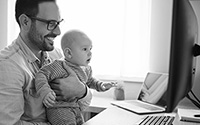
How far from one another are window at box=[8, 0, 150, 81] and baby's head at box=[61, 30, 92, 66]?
96 cm

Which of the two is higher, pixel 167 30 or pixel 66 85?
pixel 167 30

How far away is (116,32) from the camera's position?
2506 millimetres

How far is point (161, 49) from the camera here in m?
2.36

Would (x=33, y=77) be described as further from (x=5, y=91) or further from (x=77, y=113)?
(x=77, y=113)

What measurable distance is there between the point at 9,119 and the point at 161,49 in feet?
4.91

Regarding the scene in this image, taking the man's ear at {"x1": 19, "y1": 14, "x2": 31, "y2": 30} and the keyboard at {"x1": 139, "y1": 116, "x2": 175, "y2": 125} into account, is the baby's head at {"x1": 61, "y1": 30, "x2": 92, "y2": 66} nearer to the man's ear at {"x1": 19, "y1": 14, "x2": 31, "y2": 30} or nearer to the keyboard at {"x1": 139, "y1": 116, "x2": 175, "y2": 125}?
the man's ear at {"x1": 19, "y1": 14, "x2": 31, "y2": 30}

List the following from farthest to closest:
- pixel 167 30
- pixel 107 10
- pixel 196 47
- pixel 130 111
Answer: pixel 107 10 < pixel 167 30 < pixel 130 111 < pixel 196 47

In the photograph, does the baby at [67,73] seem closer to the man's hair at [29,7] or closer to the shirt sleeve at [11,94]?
the shirt sleeve at [11,94]

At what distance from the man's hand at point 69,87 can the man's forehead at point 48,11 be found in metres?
0.29

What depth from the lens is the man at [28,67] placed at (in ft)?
4.37

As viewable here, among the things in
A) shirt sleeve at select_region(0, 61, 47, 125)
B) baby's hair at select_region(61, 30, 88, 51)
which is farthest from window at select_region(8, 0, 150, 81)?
shirt sleeve at select_region(0, 61, 47, 125)

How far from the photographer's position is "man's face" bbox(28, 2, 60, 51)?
1.53 metres

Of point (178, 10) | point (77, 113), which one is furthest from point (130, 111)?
point (178, 10)

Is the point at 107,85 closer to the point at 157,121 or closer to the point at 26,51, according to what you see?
the point at 157,121
